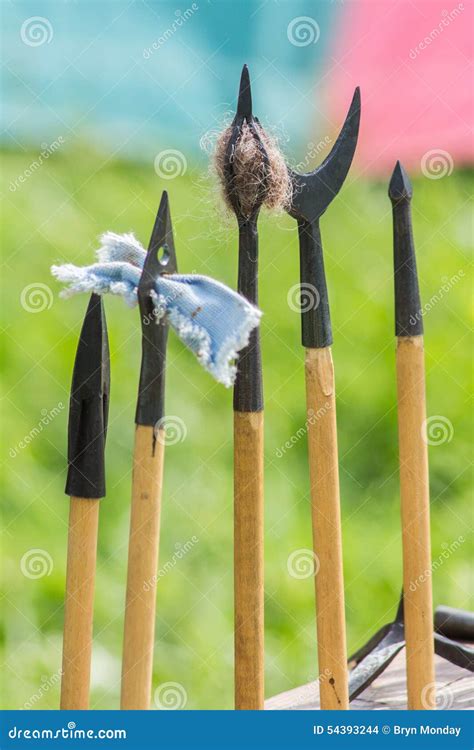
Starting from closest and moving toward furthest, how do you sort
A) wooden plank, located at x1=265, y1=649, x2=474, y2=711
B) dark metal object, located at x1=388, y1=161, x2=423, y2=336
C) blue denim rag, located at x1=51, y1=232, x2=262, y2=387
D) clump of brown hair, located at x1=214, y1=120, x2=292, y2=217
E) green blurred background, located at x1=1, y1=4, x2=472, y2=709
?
1. blue denim rag, located at x1=51, y1=232, x2=262, y2=387
2. clump of brown hair, located at x1=214, y1=120, x2=292, y2=217
3. dark metal object, located at x1=388, y1=161, x2=423, y2=336
4. wooden plank, located at x1=265, y1=649, x2=474, y2=711
5. green blurred background, located at x1=1, y1=4, x2=472, y2=709

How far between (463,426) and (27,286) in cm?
123

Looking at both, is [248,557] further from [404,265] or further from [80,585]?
[404,265]

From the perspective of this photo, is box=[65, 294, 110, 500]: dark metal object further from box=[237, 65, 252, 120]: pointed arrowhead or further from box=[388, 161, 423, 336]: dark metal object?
box=[388, 161, 423, 336]: dark metal object

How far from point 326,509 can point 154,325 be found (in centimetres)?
28

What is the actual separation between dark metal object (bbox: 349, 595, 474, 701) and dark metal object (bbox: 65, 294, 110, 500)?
60 cm

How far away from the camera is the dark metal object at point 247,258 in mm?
1056

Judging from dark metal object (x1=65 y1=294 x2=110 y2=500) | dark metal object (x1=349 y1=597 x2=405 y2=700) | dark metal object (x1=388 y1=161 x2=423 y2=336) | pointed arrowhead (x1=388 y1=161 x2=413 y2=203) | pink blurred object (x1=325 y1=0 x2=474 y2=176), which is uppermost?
pink blurred object (x1=325 y1=0 x2=474 y2=176)

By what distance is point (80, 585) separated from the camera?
3.43 feet

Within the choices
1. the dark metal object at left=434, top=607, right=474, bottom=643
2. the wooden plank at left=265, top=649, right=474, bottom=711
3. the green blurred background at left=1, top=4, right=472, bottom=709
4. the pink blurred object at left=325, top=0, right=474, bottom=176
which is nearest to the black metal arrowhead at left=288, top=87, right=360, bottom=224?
the wooden plank at left=265, top=649, right=474, bottom=711

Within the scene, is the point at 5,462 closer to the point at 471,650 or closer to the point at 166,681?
the point at 166,681

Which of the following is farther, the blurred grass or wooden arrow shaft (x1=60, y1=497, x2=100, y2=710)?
the blurred grass

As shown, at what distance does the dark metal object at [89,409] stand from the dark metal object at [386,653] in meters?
0.60

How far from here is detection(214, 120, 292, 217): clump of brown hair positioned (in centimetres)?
104

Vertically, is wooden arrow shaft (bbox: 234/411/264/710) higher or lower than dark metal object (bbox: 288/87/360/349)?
lower
